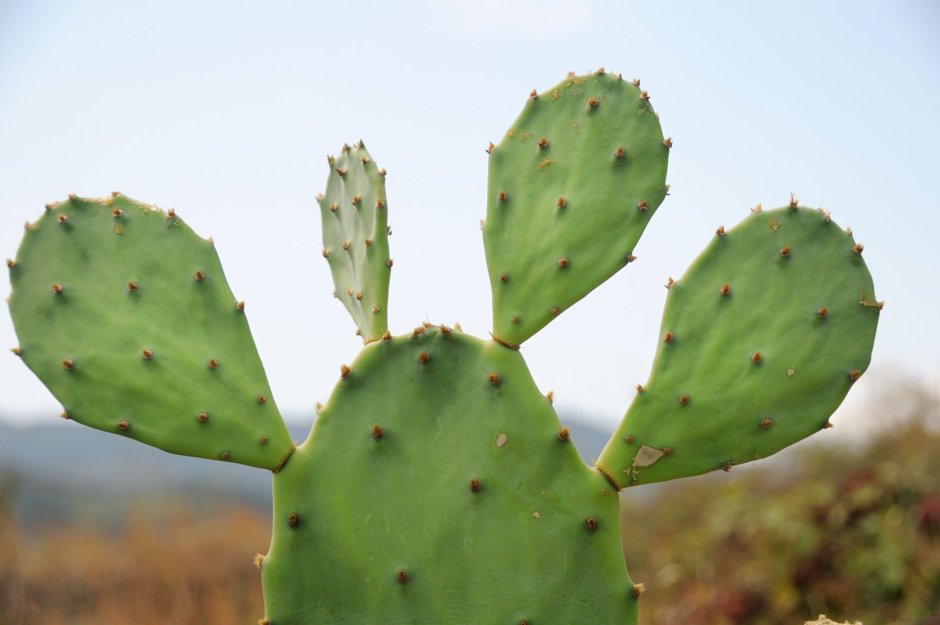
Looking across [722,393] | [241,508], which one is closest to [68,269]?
[722,393]

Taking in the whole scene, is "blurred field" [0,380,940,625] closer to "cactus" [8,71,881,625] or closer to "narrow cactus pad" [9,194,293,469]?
"cactus" [8,71,881,625]

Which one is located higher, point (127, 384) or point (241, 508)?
point (241, 508)

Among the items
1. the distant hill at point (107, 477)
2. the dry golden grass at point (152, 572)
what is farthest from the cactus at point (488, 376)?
the dry golden grass at point (152, 572)

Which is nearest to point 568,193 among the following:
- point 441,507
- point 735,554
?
point 441,507

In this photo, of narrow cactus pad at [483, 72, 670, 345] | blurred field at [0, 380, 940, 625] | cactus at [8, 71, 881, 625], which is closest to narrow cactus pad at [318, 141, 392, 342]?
cactus at [8, 71, 881, 625]

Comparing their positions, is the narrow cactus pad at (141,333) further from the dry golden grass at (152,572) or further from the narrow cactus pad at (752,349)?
the dry golden grass at (152,572)

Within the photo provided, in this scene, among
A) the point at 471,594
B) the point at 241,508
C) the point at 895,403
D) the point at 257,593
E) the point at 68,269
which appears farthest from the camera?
the point at 241,508

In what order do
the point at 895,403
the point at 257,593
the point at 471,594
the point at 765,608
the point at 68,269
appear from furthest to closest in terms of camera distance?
1. the point at 257,593
2. the point at 895,403
3. the point at 765,608
4. the point at 68,269
5. the point at 471,594

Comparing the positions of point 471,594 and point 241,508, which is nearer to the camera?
point 471,594

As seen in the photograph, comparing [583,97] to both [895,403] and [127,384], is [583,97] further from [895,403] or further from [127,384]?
[895,403]
